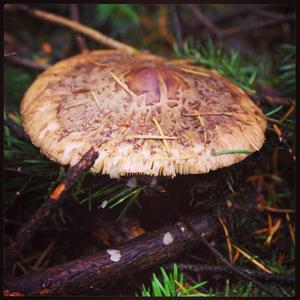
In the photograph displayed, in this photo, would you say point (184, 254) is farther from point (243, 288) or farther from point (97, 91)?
point (97, 91)

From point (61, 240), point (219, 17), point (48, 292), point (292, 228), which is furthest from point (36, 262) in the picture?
point (219, 17)

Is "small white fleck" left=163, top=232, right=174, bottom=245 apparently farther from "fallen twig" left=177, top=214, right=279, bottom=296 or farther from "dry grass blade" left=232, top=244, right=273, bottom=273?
"dry grass blade" left=232, top=244, right=273, bottom=273

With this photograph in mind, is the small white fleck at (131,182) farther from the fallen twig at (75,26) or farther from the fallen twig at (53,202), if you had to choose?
the fallen twig at (75,26)

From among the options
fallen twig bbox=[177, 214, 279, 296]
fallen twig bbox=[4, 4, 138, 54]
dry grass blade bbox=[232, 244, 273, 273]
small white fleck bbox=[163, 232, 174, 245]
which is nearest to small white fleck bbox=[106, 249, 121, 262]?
small white fleck bbox=[163, 232, 174, 245]

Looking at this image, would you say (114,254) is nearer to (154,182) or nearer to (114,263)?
(114,263)

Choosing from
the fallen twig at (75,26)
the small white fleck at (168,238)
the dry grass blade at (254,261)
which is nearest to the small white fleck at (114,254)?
the small white fleck at (168,238)

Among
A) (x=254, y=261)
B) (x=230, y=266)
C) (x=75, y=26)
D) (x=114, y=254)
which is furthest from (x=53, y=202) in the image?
(x=75, y=26)
